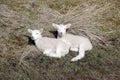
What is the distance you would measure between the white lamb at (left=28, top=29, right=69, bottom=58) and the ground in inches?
3.7

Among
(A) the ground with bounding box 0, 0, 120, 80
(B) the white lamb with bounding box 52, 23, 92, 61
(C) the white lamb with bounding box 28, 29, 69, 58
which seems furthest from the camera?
(B) the white lamb with bounding box 52, 23, 92, 61

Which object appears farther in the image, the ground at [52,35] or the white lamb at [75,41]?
the white lamb at [75,41]

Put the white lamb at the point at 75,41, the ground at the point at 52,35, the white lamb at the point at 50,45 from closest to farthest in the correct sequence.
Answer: the ground at the point at 52,35
the white lamb at the point at 50,45
the white lamb at the point at 75,41

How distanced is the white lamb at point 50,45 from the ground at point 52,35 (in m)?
0.09

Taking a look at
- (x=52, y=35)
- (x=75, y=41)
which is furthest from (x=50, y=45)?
(x=52, y=35)

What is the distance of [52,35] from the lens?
9406mm

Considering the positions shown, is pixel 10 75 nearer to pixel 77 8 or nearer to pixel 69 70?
pixel 69 70

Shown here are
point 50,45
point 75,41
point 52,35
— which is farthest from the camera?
point 52,35

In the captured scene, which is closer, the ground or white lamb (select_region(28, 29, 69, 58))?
the ground

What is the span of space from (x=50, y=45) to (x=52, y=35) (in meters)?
0.78

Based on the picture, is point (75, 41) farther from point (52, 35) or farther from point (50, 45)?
point (52, 35)

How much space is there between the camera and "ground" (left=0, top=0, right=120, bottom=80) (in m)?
8.23

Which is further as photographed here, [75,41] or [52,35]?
[52,35]

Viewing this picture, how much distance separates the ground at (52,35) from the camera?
823cm
